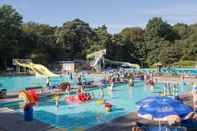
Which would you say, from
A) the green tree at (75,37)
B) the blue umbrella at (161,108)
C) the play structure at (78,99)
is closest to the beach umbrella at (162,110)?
the blue umbrella at (161,108)

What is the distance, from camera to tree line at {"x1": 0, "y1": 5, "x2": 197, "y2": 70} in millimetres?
55875

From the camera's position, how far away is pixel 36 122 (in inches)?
632

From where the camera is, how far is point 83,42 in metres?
68.9

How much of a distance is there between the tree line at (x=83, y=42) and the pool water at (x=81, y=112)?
30029 mm

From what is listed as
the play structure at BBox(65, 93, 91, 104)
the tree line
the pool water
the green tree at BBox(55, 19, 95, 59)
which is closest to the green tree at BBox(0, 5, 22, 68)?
the tree line

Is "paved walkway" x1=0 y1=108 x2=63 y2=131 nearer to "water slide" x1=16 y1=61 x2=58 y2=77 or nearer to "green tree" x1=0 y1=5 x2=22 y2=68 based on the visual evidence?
"water slide" x1=16 y1=61 x2=58 y2=77

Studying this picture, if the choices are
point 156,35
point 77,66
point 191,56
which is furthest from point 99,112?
point 156,35

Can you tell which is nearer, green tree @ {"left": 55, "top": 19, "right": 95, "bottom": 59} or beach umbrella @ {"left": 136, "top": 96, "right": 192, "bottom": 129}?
beach umbrella @ {"left": 136, "top": 96, "right": 192, "bottom": 129}

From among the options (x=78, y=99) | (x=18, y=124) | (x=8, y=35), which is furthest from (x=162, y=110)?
(x=8, y=35)

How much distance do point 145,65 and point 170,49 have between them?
6.65m

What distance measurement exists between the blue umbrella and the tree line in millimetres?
43668

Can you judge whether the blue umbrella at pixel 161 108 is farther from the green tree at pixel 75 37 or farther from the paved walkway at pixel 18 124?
the green tree at pixel 75 37

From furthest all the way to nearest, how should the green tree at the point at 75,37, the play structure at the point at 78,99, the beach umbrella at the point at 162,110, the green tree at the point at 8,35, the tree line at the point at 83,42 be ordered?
1. the green tree at the point at 75,37
2. the tree line at the point at 83,42
3. the green tree at the point at 8,35
4. the play structure at the point at 78,99
5. the beach umbrella at the point at 162,110

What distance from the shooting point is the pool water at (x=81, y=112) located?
18.3 metres
